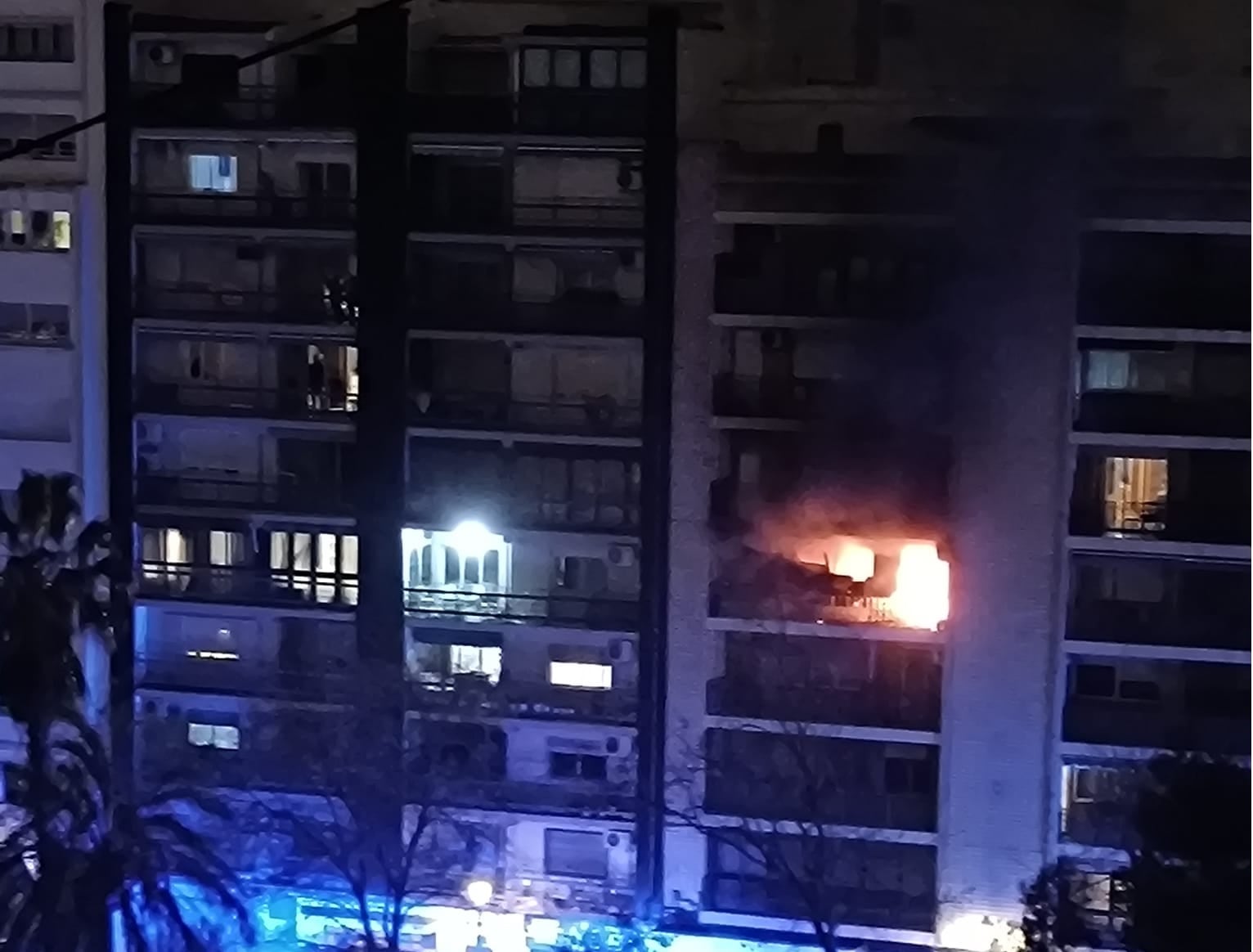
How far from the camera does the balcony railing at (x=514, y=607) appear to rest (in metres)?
2.24

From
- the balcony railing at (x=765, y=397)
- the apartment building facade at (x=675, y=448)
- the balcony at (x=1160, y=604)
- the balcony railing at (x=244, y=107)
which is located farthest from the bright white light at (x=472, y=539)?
the balcony at (x=1160, y=604)

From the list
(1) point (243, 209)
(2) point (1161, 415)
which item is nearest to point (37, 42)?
(1) point (243, 209)

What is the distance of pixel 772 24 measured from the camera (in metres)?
2.10

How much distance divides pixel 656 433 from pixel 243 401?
62cm

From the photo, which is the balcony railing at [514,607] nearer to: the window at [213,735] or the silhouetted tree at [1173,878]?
the window at [213,735]

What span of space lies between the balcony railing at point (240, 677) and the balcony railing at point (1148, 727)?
3.35 ft

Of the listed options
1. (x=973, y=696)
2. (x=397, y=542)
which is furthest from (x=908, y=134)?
(x=397, y=542)

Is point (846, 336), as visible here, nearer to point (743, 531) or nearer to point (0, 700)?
point (743, 531)

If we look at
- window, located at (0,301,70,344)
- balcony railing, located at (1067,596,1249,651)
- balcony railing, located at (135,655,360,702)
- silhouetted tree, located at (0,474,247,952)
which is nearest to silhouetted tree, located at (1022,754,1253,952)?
balcony railing, located at (1067,596,1249,651)

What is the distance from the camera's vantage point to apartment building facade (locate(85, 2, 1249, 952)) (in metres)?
2.03

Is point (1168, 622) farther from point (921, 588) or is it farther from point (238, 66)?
point (238, 66)

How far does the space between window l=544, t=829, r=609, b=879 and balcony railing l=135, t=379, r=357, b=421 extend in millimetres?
690

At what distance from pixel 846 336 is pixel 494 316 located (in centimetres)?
49

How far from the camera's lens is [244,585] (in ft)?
7.57
